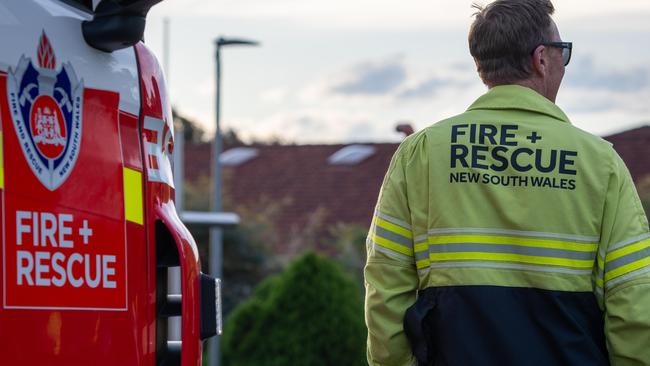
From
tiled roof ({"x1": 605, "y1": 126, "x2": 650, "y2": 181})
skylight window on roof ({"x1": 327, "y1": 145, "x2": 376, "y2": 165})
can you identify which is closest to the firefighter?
tiled roof ({"x1": 605, "y1": 126, "x2": 650, "y2": 181})

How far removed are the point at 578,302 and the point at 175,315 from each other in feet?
3.63

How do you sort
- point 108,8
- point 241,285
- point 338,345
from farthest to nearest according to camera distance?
1. point 241,285
2. point 338,345
3. point 108,8

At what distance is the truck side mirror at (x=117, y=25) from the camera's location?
3605 millimetres

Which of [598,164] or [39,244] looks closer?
[39,244]

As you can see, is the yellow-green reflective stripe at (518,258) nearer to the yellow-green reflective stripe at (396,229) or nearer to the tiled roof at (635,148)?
the yellow-green reflective stripe at (396,229)

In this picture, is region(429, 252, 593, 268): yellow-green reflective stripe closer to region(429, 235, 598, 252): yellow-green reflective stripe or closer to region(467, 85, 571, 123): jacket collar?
region(429, 235, 598, 252): yellow-green reflective stripe

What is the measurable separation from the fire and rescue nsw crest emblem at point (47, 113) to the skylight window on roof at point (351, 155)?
96.0ft

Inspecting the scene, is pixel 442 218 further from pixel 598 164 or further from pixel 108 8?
pixel 108 8

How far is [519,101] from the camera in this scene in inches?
149

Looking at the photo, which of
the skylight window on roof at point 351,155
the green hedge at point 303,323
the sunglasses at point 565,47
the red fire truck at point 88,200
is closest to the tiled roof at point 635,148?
the skylight window on roof at point 351,155

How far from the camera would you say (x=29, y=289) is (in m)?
3.28

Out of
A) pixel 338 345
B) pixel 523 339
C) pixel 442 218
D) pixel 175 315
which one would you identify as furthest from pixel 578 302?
pixel 338 345

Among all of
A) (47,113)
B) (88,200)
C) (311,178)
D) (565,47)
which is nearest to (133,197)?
(88,200)

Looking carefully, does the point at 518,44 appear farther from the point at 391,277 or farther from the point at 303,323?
the point at 303,323
